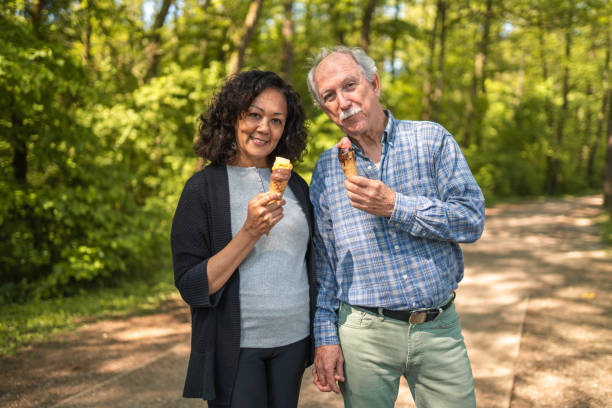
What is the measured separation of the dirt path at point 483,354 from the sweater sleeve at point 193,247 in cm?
235

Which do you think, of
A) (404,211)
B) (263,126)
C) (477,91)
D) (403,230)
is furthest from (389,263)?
(477,91)

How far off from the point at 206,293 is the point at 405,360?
0.91 m

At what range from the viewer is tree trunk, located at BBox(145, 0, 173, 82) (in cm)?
1012

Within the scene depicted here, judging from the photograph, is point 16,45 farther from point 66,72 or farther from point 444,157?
point 444,157

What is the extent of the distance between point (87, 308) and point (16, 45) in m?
3.21

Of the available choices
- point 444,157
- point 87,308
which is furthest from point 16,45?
point 444,157

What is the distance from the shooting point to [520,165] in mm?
25828

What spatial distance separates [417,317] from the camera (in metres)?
2.08

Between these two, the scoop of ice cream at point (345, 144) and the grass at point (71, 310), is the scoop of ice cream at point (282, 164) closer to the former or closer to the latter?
the scoop of ice cream at point (345, 144)

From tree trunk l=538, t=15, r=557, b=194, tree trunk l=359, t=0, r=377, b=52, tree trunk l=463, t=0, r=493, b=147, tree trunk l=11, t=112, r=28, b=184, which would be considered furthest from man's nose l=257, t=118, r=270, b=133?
tree trunk l=538, t=15, r=557, b=194

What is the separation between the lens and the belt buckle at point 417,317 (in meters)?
2.08

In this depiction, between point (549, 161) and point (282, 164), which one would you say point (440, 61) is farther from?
point (282, 164)

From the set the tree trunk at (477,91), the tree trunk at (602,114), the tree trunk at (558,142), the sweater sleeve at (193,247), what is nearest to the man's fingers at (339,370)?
the sweater sleeve at (193,247)

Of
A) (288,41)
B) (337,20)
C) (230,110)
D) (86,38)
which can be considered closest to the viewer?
(230,110)
